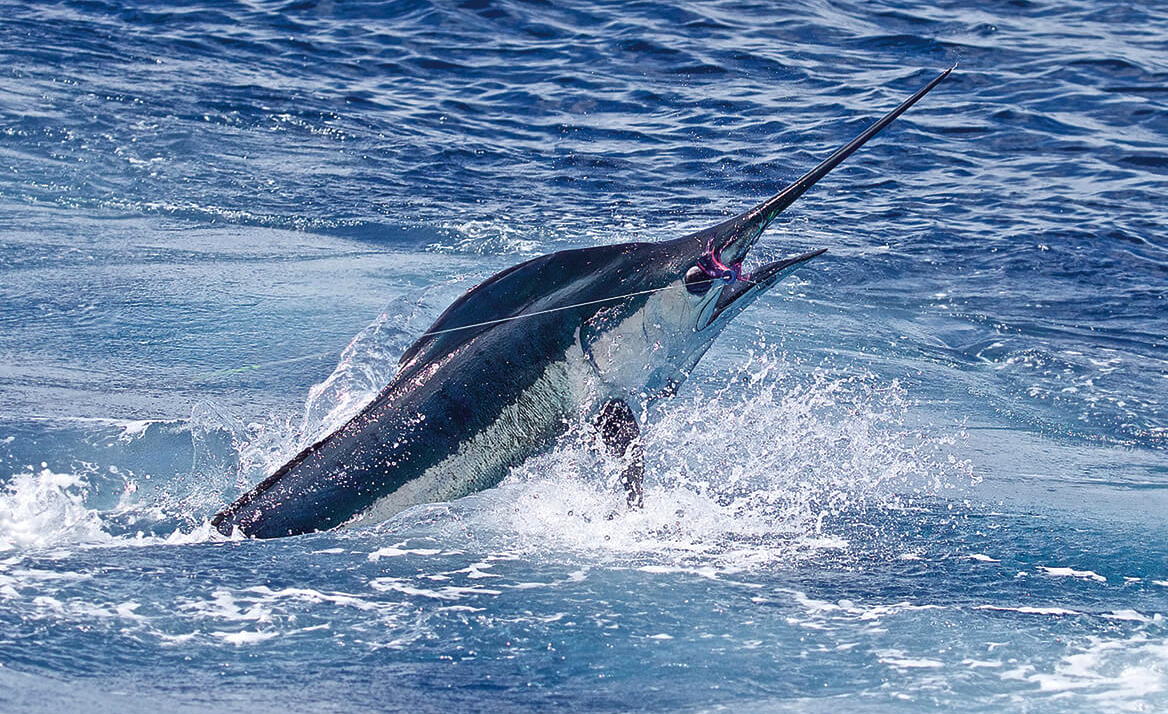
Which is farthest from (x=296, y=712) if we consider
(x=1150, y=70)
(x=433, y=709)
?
(x=1150, y=70)

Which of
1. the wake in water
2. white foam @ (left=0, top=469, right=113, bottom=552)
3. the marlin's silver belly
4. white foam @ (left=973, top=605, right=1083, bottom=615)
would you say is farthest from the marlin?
white foam @ (left=973, top=605, right=1083, bottom=615)

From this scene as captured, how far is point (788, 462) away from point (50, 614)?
2.75 meters

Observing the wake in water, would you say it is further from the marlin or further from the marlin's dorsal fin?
the marlin's dorsal fin

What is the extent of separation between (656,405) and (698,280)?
750mm

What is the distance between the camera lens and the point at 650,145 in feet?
36.0

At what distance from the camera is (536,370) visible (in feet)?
13.9

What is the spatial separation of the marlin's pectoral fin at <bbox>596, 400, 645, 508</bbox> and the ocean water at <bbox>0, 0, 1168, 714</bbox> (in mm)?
103

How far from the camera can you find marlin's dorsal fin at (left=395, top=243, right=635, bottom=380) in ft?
14.3

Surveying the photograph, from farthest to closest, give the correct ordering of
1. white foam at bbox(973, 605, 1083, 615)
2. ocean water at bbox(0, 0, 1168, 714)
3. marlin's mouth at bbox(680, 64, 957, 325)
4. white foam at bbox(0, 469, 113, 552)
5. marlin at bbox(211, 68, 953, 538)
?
1. marlin's mouth at bbox(680, 64, 957, 325)
2. marlin at bbox(211, 68, 953, 538)
3. white foam at bbox(0, 469, 113, 552)
4. white foam at bbox(973, 605, 1083, 615)
5. ocean water at bbox(0, 0, 1168, 714)

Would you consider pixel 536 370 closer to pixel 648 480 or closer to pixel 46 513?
pixel 648 480

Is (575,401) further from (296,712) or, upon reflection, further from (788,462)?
(296,712)

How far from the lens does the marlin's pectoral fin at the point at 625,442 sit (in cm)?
425

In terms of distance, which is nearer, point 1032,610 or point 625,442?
point 1032,610

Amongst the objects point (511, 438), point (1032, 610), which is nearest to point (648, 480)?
point (511, 438)
